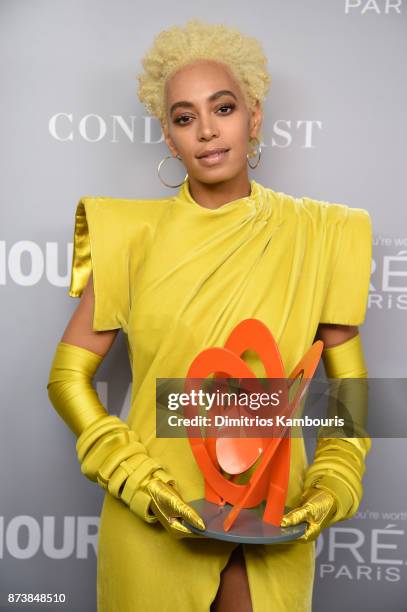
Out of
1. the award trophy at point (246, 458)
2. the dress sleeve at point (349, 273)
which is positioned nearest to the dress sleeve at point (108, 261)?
the award trophy at point (246, 458)

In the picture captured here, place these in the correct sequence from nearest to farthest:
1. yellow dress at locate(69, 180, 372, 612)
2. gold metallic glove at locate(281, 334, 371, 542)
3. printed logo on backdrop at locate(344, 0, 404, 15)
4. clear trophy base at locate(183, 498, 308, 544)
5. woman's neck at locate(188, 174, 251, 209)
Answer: clear trophy base at locate(183, 498, 308, 544) → gold metallic glove at locate(281, 334, 371, 542) → yellow dress at locate(69, 180, 372, 612) → woman's neck at locate(188, 174, 251, 209) → printed logo on backdrop at locate(344, 0, 404, 15)

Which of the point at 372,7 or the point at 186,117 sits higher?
the point at 372,7

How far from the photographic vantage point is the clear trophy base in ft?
3.59

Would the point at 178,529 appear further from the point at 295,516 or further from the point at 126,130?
the point at 126,130

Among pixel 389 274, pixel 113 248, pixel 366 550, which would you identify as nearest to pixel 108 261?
pixel 113 248

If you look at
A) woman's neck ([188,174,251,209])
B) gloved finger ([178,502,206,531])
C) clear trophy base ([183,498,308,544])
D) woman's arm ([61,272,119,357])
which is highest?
woman's neck ([188,174,251,209])

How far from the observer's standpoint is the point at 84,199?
1.48 metres

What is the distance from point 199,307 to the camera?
4.37 feet

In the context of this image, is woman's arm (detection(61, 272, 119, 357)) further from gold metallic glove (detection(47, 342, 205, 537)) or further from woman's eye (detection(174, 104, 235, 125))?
woman's eye (detection(174, 104, 235, 125))

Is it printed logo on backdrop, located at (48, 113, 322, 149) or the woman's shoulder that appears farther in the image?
printed logo on backdrop, located at (48, 113, 322, 149)

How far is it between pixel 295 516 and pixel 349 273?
51 cm

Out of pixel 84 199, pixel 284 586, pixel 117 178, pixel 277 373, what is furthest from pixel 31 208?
pixel 284 586

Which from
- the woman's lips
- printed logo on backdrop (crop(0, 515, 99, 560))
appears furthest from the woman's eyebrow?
printed logo on backdrop (crop(0, 515, 99, 560))

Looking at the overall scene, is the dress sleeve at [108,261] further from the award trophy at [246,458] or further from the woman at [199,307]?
the award trophy at [246,458]
